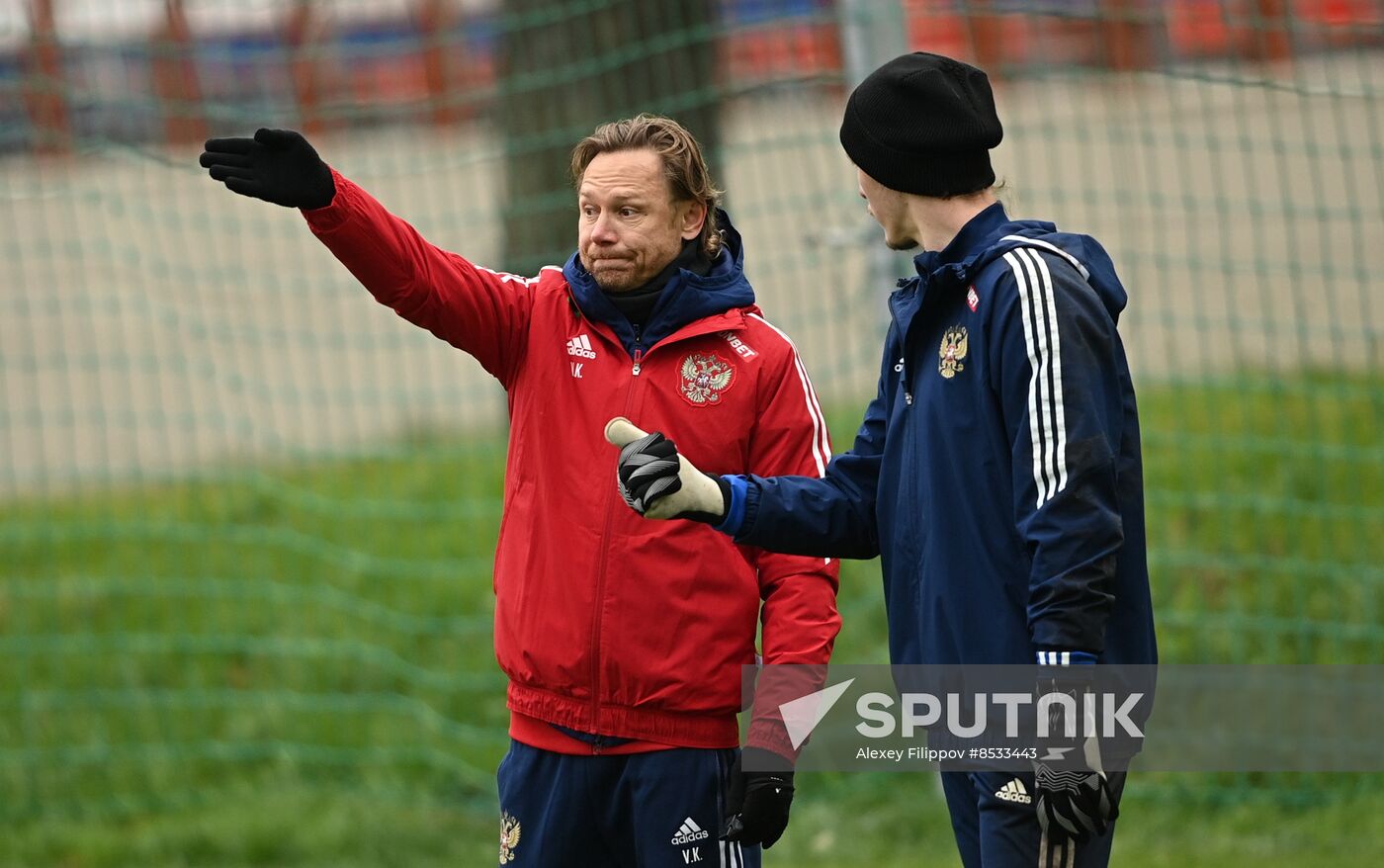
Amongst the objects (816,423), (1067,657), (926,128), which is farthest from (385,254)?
(1067,657)

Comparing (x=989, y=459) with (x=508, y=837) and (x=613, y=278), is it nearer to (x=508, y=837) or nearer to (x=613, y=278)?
(x=613, y=278)

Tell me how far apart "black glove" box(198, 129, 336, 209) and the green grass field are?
2760mm

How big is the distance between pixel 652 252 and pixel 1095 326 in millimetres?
927

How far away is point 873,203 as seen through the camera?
2.83m

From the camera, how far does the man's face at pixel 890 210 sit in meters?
2.80

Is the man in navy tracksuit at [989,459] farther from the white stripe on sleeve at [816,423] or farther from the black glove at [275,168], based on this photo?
the black glove at [275,168]

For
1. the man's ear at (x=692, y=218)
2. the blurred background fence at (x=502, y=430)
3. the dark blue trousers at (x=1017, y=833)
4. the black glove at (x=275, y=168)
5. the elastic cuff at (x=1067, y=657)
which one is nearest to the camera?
the elastic cuff at (x=1067, y=657)

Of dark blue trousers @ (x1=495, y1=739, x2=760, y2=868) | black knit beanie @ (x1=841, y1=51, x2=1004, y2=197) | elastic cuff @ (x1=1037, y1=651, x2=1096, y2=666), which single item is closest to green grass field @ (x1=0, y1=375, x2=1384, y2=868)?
dark blue trousers @ (x1=495, y1=739, x2=760, y2=868)

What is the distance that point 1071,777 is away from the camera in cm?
250

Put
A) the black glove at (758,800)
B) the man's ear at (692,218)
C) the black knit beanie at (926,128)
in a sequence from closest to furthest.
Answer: the black knit beanie at (926,128)
the black glove at (758,800)
the man's ear at (692,218)

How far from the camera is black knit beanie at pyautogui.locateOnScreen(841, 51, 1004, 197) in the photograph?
2.71 m

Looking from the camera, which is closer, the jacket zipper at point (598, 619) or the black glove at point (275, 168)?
the black glove at point (275, 168)

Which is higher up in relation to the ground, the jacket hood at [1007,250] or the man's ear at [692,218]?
the man's ear at [692,218]

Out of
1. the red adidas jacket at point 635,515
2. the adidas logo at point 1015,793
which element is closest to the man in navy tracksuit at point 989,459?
the adidas logo at point 1015,793
